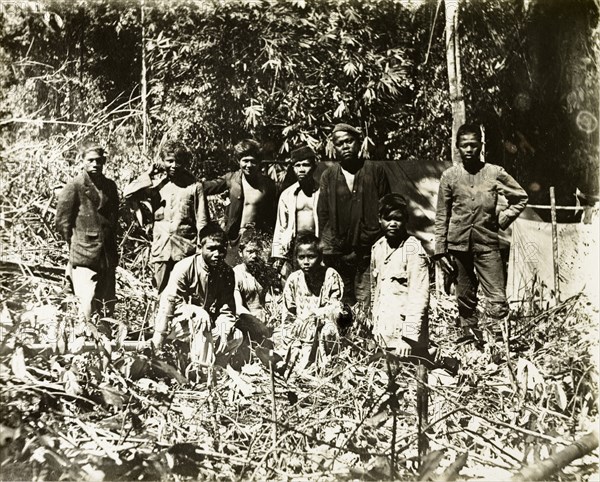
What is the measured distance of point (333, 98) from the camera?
4.83m

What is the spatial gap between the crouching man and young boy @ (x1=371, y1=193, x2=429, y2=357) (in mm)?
941

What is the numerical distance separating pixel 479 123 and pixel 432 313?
1.39 m

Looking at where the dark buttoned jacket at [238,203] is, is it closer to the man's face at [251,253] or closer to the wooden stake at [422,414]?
the man's face at [251,253]

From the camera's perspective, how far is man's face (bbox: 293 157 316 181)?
4.75 metres

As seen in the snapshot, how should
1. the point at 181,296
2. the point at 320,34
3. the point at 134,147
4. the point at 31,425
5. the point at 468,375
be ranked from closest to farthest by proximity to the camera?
1. the point at 31,425
2. the point at 468,375
3. the point at 181,296
4. the point at 320,34
5. the point at 134,147

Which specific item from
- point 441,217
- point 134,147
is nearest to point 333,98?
point 441,217

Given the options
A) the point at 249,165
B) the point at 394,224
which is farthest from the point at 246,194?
the point at 394,224

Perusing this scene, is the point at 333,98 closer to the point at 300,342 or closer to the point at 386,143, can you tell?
the point at 386,143

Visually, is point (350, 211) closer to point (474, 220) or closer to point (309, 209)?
point (309, 209)

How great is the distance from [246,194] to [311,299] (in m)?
0.97

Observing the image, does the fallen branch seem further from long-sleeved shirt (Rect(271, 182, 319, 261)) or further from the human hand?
long-sleeved shirt (Rect(271, 182, 319, 261))

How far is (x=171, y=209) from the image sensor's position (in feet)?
15.8

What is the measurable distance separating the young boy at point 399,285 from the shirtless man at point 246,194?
93 centimetres

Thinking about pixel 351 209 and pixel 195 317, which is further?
pixel 351 209
